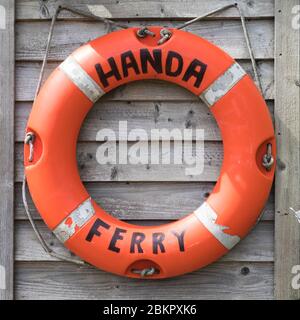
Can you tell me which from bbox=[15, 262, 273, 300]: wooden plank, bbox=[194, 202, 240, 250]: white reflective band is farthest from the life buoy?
bbox=[15, 262, 273, 300]: wooden plank

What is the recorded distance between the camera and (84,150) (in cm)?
231

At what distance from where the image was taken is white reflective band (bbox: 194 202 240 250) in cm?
219

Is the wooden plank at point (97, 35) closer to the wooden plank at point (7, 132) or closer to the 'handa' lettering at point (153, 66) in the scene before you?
the wooden plank at point (7, 132)

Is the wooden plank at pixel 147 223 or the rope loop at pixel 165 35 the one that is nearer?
the rope loop at pixel 165 35

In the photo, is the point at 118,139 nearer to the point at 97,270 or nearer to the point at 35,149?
the point at 35,149

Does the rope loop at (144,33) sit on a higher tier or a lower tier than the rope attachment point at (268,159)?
higher

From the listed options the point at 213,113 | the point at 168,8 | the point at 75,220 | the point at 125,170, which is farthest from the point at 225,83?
the point at 75,220

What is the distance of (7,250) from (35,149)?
38 centimetres

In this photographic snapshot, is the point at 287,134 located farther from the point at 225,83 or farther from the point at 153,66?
the point at 153,66

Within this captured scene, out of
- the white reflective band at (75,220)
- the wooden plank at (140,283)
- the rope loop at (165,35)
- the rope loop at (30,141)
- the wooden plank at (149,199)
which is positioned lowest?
the wooden plank at (140,283)

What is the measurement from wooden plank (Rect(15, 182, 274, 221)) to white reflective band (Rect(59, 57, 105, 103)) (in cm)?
34

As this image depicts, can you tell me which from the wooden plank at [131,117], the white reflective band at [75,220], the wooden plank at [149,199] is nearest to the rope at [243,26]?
the wooden plank at [131,117]

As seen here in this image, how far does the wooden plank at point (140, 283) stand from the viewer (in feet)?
7.61

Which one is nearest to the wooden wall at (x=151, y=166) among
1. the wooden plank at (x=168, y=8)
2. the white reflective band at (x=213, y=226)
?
the wooden plank at (x=168, y=8)
